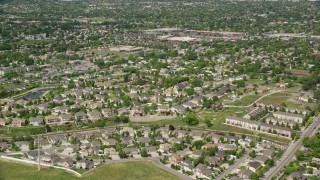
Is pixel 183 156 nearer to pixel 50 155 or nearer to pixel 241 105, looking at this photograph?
pixel 50 155

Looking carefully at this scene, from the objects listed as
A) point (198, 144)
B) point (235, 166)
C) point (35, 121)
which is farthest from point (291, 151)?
point (35, 121)

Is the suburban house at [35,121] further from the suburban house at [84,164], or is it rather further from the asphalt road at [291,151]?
the asphalt road at [291,151]

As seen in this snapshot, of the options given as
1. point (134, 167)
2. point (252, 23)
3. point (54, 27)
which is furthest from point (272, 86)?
point (54, 27)

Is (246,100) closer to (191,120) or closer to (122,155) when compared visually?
(191,120)

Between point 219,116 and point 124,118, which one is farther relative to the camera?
point 219,116

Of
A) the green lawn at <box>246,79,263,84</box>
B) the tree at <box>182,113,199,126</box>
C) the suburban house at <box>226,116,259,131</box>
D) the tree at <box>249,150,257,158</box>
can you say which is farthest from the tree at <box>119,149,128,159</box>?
the green lawn at <box>246,79,263,84</box>
